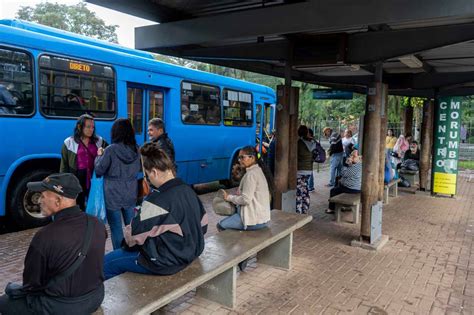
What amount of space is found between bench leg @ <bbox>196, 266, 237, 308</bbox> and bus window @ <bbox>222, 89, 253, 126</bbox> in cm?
716

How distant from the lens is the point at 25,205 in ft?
20.7

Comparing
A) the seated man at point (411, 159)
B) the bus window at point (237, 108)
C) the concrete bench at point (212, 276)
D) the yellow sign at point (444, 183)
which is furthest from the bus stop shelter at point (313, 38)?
the seated man at point (411, 159)

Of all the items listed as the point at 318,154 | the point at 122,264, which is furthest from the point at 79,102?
the point at 122,264

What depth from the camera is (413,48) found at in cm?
481

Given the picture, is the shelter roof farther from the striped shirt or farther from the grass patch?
the grass patch

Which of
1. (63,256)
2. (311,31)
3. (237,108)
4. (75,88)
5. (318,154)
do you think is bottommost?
(63,256)

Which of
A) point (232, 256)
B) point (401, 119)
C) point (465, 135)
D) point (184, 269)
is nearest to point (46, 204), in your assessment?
point (184, 269)

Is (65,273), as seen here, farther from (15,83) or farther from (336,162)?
(336,162)

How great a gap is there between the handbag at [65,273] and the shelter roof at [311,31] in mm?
3038

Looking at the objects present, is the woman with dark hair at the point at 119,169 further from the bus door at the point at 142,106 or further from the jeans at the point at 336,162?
the jeans at the point at 336,162

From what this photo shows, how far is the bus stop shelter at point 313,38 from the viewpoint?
4210mm

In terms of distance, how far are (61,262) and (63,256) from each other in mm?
38

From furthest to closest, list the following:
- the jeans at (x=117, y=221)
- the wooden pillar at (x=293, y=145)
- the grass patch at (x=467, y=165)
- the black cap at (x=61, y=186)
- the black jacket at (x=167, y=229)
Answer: the grass patch at (x=467, y=165)
the wooden pillar at (x=293, y=145)
the jeans at (x=117, y=221)
the black jacket at (x=167, y=229)
the black cap at (x=61, y=186)

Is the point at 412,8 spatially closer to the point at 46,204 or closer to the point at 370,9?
the point at 370,9
